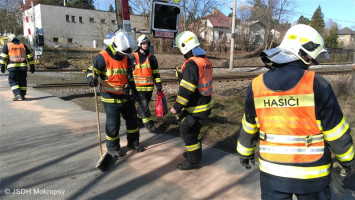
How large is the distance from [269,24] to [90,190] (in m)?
35.1

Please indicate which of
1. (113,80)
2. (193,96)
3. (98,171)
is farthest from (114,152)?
(193,96)

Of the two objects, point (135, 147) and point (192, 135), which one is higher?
point (192, 135)

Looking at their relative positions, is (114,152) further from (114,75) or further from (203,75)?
(203,75)

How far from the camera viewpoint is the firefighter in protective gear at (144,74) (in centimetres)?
602

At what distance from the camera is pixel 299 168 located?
204 cm

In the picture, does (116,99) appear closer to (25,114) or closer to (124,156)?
(124,156)

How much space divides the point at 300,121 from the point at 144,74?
15.0 ft

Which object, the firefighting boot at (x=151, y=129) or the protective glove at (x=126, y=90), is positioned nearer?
the protective glove at (x=126, y=90)

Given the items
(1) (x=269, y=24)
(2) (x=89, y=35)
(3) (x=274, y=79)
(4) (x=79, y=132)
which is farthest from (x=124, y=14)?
(2) (x=89, y=35)

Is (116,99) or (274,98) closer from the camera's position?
(274,98)

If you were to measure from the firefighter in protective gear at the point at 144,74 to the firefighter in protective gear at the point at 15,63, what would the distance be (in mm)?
4516

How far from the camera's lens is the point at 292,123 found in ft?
6.61

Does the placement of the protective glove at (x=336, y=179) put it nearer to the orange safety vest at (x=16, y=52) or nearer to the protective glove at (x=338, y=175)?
the protective glove at (x=338, y=175)

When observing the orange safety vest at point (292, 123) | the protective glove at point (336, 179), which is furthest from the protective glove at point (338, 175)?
the orange safety vest at point (292, 123)
